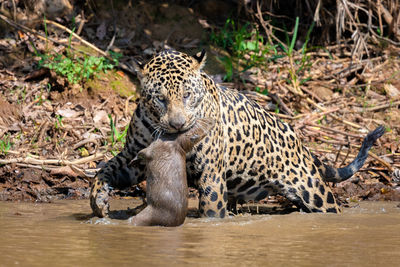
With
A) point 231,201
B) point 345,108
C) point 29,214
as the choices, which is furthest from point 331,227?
point 345,108

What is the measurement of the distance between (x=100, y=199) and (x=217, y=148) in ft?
4.14

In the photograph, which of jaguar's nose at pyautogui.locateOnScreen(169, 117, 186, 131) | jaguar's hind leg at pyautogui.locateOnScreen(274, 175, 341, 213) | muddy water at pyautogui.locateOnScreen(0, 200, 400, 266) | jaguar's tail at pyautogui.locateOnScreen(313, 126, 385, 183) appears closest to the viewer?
muddy water at pyautogui.locateOnScreen(0, 200, 400, 266)

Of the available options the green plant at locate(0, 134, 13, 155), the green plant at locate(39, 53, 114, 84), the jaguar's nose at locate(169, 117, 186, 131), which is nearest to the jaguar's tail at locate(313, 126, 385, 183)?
the jaguar's nose at locate(169, 117, 186, 131)

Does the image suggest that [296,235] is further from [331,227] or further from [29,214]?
[29,214]

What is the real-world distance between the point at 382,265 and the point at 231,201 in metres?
3.35

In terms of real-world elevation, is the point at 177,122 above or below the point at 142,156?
above

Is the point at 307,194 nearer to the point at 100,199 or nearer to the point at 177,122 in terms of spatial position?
the point at 177,122

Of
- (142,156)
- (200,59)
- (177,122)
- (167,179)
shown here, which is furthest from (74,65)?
(167,179)

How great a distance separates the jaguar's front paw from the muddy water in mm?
146

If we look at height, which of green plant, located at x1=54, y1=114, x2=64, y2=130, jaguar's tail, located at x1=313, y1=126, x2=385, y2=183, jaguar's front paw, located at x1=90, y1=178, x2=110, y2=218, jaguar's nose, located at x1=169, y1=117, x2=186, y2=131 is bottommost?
jaguar's front paw, located at x1=90, y1=178, x2=110, y2=218

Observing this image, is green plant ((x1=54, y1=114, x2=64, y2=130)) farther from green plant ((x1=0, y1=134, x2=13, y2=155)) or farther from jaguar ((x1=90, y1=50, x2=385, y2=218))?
jaguar ((x1=90, y1=50, x2=385, y2=218))

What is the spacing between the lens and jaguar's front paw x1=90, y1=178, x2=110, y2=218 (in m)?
6.42

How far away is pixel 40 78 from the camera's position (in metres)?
10.6

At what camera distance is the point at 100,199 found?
6469mm
